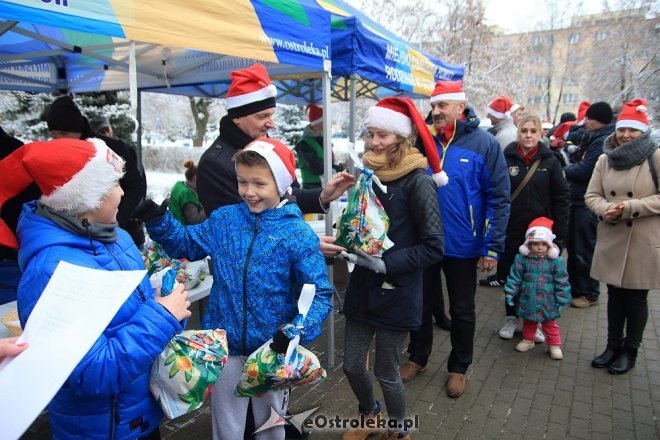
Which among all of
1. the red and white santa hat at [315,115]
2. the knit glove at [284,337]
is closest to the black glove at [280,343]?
the knit glove at [284,337]

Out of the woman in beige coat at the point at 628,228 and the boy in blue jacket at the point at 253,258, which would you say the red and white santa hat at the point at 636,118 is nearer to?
the woman in beige coat at the point at 628,228

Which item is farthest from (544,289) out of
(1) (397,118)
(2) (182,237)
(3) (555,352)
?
(2) (182,237)

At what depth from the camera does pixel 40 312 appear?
4.06 feet

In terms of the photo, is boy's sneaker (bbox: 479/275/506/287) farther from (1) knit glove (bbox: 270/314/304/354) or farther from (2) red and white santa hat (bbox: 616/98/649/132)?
(1) knit glove (bbox: 270/314/304/354)

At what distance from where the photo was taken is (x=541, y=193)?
4.67 m

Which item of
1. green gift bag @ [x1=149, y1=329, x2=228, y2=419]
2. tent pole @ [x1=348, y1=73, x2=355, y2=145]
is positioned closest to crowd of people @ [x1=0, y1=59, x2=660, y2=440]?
green gift bag @ [x1=149, y1=329, x2=228, y2=419]

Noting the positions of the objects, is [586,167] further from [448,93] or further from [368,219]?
[368,219]

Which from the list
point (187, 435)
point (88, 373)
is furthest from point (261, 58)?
point (187, 435)

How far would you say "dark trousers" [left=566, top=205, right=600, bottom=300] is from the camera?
17.6ft

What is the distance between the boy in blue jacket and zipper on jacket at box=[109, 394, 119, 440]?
531 millimetres

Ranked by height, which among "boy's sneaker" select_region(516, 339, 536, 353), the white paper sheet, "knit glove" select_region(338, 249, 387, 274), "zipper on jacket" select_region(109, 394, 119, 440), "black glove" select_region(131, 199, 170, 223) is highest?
"black glove" select_region(131, 199, 170, 223)

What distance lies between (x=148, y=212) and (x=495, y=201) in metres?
2.44

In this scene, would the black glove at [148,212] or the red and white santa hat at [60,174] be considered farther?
the black glove at [148,212]

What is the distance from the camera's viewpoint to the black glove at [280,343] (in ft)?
5.78
